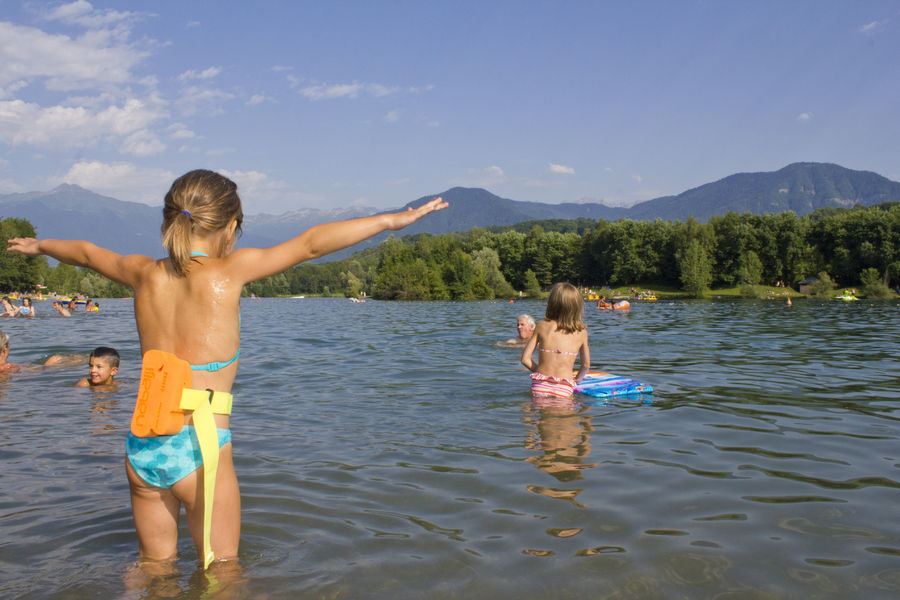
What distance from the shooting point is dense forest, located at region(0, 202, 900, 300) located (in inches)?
3282

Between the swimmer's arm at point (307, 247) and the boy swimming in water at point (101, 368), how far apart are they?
8.45 meters

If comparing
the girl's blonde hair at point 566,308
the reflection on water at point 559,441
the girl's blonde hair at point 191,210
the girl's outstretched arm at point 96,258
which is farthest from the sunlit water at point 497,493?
the girl's blonde hair at point 191,210

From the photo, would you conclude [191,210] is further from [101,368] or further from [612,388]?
[101,368]

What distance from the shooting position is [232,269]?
3184mm

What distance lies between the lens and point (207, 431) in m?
3.07

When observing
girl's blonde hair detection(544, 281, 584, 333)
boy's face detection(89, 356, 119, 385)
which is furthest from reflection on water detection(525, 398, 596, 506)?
boy's face detection(89, 356, 119, 385)

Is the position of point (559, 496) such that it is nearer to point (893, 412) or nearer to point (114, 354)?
point (893, 412)

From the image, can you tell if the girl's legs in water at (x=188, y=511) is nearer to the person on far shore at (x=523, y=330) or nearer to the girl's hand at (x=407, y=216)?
the girl's hand at (x=407, y=216)

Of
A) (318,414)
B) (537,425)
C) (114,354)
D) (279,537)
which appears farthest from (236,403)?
(279,537)

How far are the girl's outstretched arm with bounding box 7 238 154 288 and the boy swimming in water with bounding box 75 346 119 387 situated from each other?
7231 millimetres

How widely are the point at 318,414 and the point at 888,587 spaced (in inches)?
260

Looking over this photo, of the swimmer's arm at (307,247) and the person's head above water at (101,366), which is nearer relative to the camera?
the swimmer's arm at (307,247)

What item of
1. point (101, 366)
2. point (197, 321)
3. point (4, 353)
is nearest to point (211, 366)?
point (197, 321)

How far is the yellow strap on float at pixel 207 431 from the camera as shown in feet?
9.98
